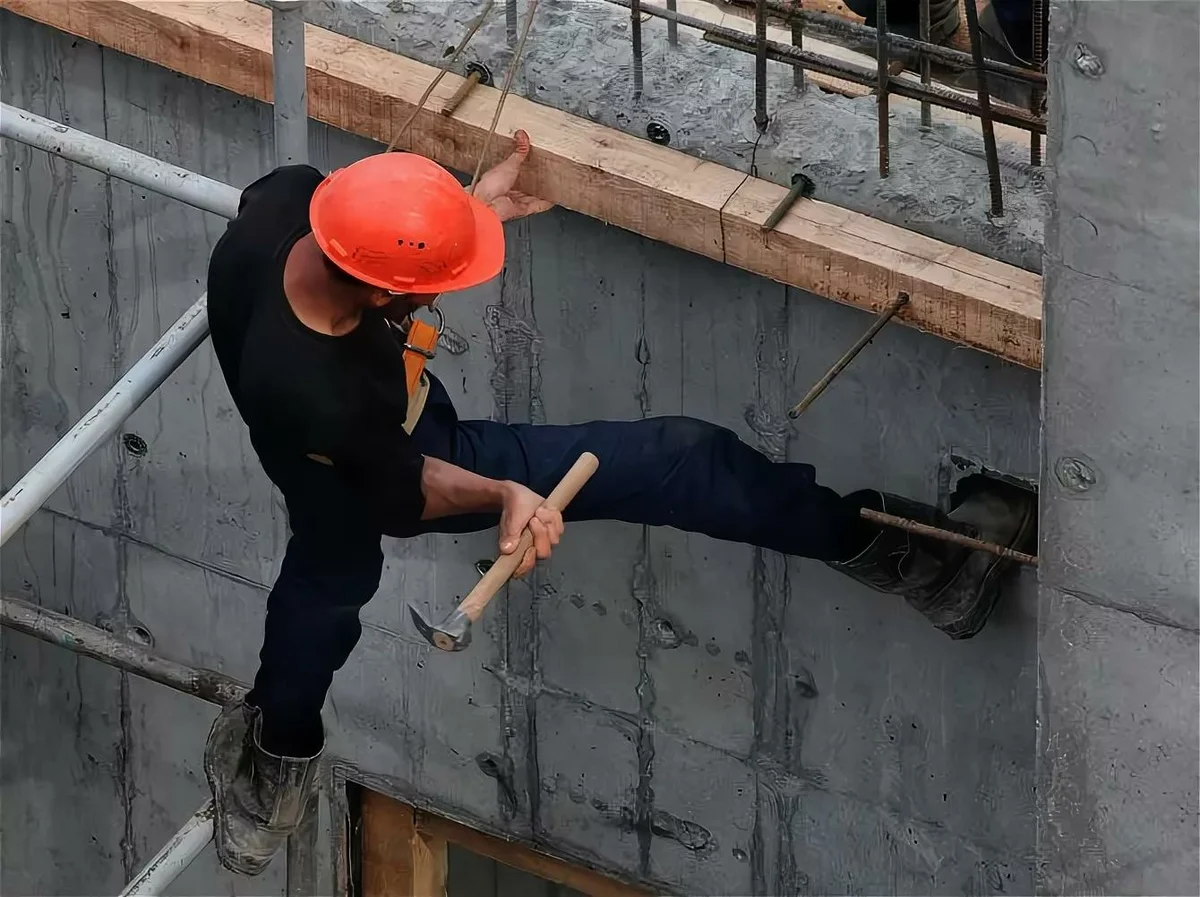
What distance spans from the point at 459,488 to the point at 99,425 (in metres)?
0.96

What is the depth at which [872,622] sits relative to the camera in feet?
18.5

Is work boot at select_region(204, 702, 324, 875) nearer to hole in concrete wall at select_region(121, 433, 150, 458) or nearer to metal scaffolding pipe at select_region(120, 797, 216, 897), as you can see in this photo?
metal scaffolding pipe at select_region(120, 797, 216, 897)

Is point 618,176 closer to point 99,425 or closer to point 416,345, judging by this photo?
point 416,345

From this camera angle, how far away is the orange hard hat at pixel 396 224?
442 centimetres

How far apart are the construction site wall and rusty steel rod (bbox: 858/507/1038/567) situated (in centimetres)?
26

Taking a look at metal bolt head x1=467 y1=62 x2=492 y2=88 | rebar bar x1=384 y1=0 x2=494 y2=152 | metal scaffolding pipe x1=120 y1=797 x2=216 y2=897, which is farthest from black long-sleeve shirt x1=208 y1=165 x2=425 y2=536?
metal scaffolding pipe x1=120 y1=797 x2=216 y2=897

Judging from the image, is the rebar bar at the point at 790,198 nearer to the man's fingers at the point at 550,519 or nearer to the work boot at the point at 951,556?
the work boot at the point at 951,556

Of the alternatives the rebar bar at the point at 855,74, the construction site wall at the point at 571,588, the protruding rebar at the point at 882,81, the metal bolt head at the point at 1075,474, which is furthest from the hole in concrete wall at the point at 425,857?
the metal bolt head at the point at 1075,474

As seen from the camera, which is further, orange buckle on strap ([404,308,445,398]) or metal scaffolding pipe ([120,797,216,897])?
metal scaffolding pipe ([120,797,216,897])

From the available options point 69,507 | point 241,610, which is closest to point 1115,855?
point 241,610

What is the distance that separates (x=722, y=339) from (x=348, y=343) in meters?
1.34

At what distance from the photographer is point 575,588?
6.14 meters

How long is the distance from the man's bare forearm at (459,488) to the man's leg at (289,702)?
435 mm

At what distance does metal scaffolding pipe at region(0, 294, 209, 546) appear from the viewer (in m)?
4.86
